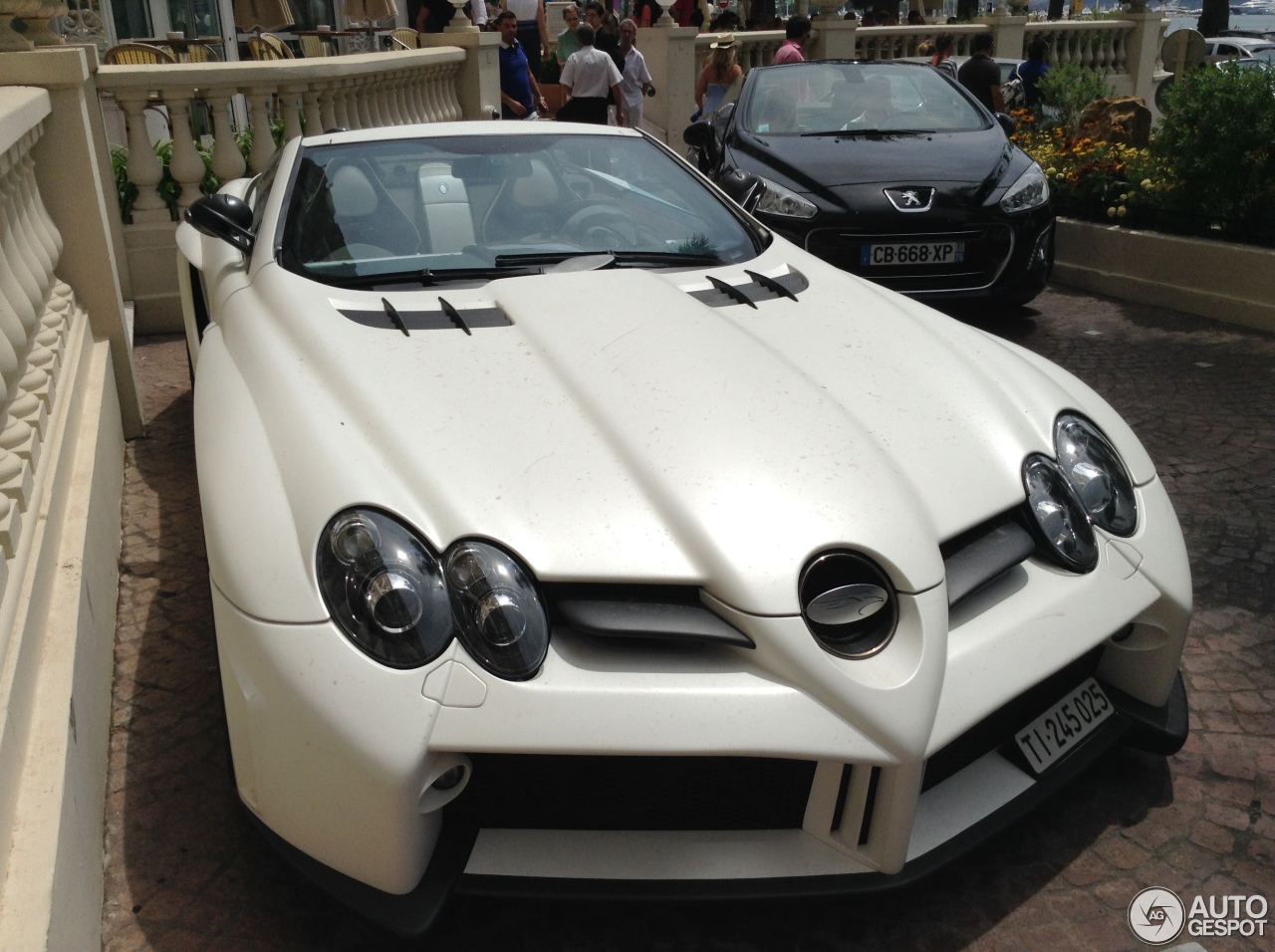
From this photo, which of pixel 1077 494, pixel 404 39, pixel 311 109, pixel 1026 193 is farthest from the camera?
pixel 404 39

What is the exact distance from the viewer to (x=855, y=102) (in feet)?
26.2

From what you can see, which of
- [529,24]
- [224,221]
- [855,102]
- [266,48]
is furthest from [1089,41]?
[224,221]

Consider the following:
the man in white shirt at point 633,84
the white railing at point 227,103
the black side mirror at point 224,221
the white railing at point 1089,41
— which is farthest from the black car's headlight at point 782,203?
the white railing at point 1089,41

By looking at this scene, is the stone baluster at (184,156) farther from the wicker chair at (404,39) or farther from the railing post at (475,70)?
the wicker chair at (404,39)

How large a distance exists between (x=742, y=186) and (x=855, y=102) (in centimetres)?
137

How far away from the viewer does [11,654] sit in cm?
238

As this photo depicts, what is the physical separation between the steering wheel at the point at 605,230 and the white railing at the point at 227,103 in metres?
3.75

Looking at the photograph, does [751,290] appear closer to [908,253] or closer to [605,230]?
[605,230]

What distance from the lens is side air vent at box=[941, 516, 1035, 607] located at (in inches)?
95.0

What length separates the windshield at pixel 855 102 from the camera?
7809mm

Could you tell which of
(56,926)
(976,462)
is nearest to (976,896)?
(976,462)

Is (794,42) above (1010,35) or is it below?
above


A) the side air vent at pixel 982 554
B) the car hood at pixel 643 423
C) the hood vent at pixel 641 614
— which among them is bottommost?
the side air vent at pixel 982 554

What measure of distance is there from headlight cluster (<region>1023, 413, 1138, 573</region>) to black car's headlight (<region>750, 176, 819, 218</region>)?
13.1ft
